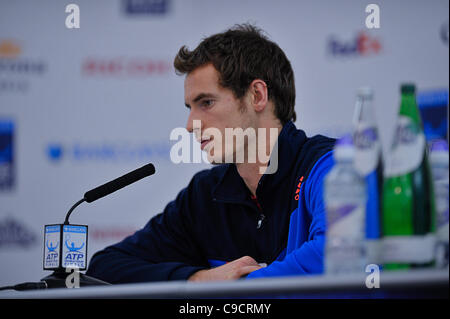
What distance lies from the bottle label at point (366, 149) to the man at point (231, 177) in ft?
1.73

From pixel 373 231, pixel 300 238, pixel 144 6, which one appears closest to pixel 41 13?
pixel 144 6

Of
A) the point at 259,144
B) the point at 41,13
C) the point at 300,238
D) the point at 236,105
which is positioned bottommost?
the point at 300,238

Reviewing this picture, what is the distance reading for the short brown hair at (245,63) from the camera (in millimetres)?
1551

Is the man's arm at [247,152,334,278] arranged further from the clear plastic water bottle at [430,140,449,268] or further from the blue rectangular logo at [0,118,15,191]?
the blue rectangular logo at [0,118,15,191]

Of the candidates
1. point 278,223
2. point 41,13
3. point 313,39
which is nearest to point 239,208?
point 278,223

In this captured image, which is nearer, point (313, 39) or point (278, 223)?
point (278, 223)

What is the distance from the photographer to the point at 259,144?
5.11 ft

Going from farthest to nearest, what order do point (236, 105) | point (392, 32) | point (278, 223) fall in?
point (392, 32), point (236, 105), point (278, 223)

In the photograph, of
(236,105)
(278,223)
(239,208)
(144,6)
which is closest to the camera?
(278,223)

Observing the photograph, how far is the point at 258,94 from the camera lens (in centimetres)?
160

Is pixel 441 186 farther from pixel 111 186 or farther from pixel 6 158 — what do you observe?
pixel 6 158
